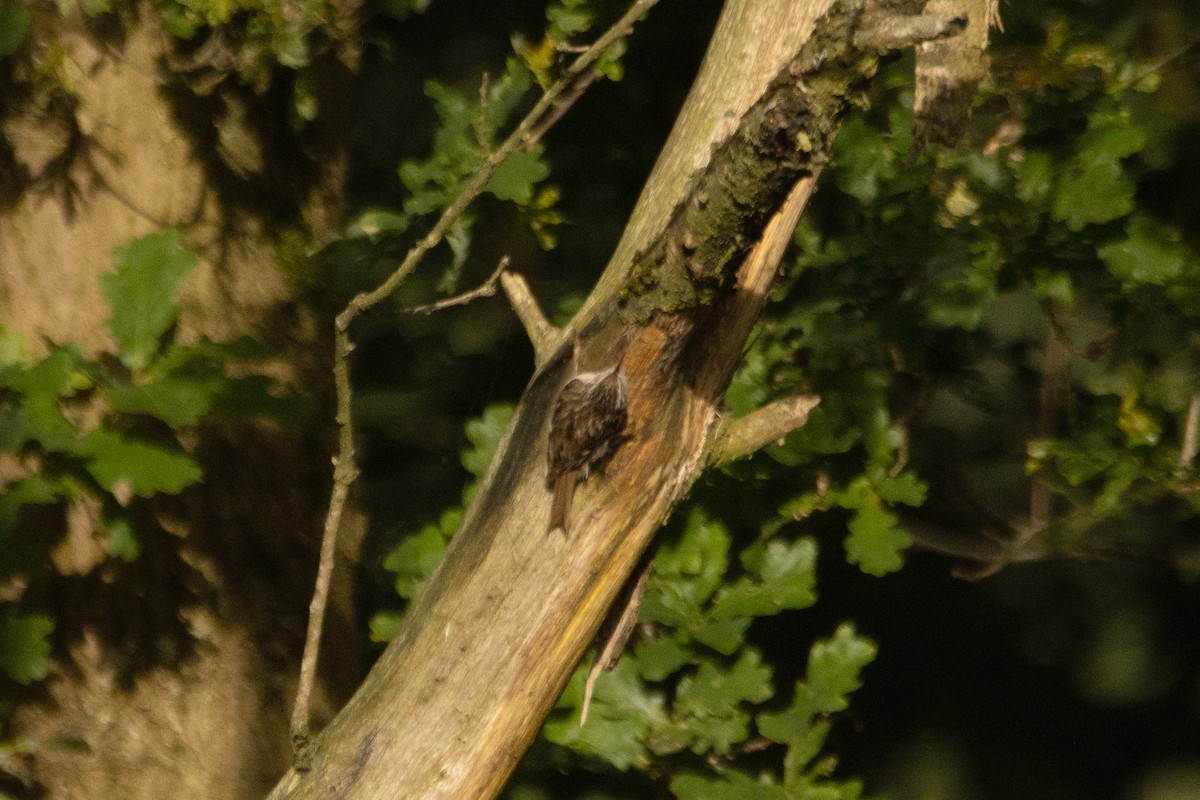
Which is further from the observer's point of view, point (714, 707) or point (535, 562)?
point (714, 707)

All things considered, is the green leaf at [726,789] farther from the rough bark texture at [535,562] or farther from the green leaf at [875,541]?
the rough bark texture at [535,562]

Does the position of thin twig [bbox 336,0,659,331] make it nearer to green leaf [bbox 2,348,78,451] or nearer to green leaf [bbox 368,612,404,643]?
green leaf [bbox 2,348,78,451]

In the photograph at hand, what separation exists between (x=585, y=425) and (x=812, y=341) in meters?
0.72

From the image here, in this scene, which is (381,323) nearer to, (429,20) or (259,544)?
(429,20)

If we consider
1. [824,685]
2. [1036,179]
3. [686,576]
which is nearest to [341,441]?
[686,576]

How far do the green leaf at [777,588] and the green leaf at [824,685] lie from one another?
0.08 metres

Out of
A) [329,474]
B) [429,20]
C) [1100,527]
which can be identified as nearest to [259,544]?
[329,474]

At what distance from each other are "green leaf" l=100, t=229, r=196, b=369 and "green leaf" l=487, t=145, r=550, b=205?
1.50 ft

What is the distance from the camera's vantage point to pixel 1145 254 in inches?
65.6

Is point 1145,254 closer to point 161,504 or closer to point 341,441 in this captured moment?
point 341,441

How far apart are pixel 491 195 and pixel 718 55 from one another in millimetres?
570

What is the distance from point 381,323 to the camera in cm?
260

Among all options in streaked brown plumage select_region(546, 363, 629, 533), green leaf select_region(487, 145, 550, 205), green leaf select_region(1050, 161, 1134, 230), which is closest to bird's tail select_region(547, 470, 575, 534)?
streaked brown plumage select_region(546, 363, 629, 533)

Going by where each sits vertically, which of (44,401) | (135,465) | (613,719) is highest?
(44,401)
